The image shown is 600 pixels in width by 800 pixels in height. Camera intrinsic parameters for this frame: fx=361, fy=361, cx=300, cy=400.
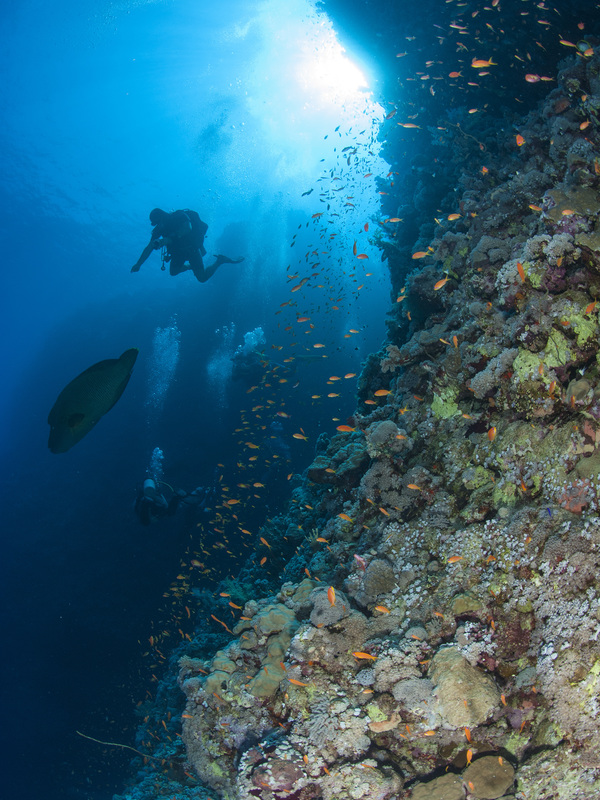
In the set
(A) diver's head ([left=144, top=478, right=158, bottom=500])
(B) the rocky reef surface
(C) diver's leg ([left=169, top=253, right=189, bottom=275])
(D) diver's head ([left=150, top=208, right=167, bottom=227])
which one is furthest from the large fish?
(C) diver's leg ([left=169, top=253, right=189, bottom=275])

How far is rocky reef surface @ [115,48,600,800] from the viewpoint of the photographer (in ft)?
10.8

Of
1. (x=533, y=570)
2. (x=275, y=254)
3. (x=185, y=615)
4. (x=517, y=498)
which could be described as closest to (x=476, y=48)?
(x=517, y=498)

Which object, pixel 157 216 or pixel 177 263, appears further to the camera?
pixel 177 263

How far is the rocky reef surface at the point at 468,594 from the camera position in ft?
10.8

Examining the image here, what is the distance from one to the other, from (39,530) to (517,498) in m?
27.7

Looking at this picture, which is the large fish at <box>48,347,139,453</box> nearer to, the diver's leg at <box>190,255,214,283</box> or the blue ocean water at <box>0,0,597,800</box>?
the blue ocean water at <box>0,0,597,800</box>

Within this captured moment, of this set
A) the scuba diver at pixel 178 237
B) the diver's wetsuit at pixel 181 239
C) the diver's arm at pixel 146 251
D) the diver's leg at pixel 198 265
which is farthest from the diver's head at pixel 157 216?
the diver's leg at pixel 198 265

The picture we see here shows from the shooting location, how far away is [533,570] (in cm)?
361

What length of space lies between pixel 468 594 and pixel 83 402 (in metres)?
4.24

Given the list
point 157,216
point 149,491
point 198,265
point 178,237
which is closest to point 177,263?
point 198,265

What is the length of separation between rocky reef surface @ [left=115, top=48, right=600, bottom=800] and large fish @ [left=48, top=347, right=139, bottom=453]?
3484 mm

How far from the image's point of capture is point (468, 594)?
3971 millimetres

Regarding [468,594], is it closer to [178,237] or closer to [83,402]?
[83,402]

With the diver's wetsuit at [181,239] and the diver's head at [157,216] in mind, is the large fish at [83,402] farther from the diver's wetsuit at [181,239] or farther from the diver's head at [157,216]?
the diver's head at [157,216]
